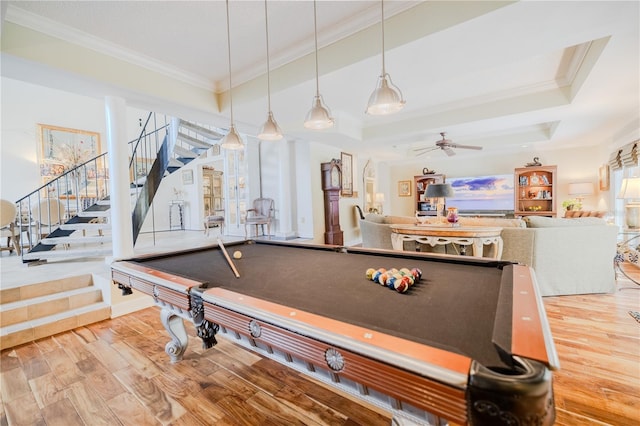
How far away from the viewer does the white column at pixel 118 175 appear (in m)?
3.06

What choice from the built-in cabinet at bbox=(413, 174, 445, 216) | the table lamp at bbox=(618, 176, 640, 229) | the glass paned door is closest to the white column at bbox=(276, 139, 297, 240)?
the glass paned door

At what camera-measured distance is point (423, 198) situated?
832cm

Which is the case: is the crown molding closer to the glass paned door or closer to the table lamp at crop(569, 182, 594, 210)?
the glass paned door

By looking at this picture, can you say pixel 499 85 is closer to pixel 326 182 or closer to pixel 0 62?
pixel 326 182

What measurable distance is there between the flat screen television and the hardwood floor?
17.2 feet

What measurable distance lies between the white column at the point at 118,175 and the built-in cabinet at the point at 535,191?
8.00 m

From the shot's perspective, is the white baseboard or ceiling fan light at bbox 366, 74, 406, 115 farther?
the white baseboard

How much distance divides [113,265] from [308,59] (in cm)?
255

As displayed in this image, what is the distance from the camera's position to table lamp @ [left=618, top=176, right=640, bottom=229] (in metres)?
3.04

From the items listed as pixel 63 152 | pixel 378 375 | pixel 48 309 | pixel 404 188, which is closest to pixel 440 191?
pixel 404 188

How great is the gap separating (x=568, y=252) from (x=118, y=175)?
201 inches

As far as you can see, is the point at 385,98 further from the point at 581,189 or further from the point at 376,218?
the point at 581,189

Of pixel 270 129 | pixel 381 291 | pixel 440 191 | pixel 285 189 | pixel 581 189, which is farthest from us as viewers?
pixel 581 189

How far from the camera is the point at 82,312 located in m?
2.76
